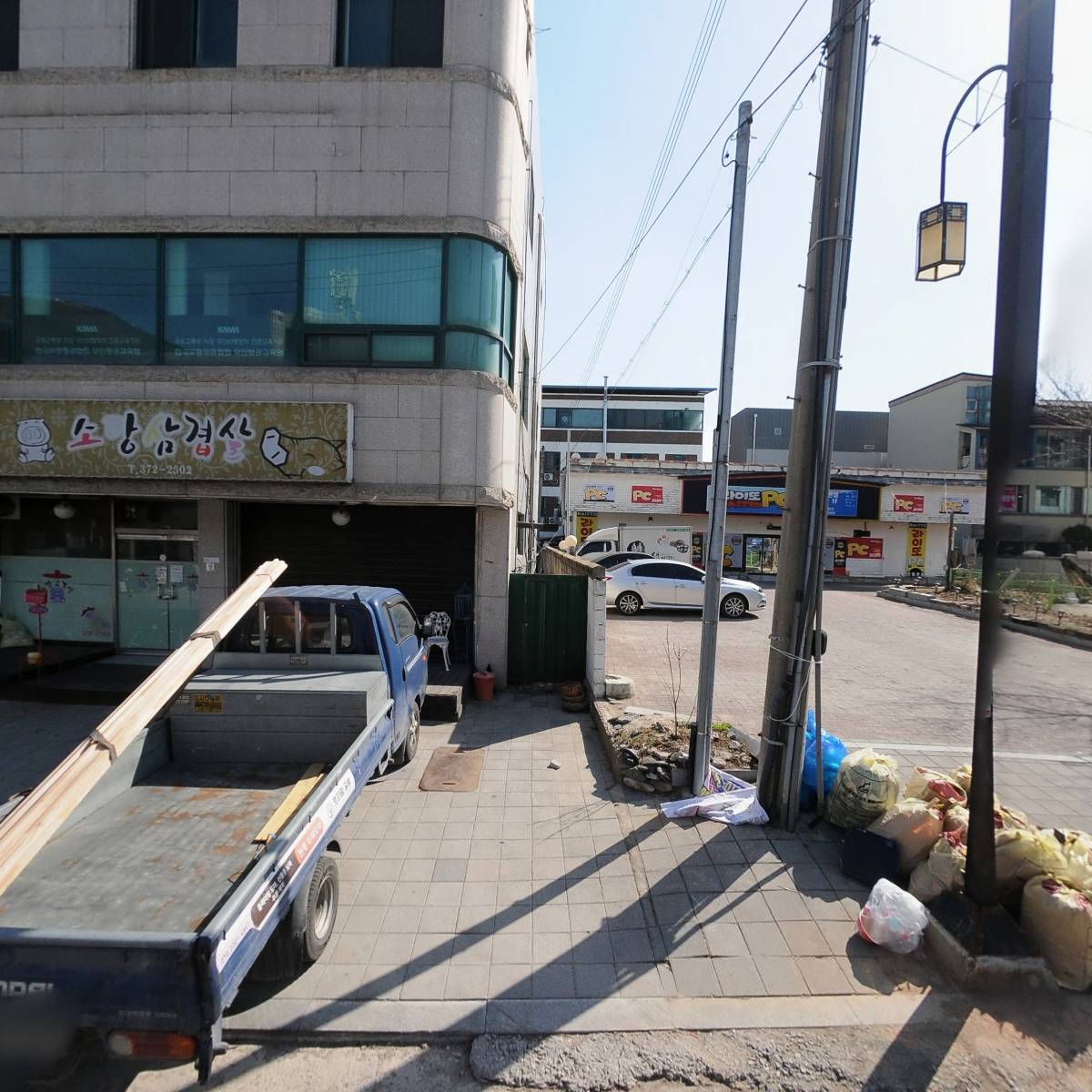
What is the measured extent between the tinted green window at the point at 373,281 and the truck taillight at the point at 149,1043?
732cm

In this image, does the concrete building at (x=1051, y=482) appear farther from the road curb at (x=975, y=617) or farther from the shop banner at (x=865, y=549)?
the shop banner at (x=865, y=549)

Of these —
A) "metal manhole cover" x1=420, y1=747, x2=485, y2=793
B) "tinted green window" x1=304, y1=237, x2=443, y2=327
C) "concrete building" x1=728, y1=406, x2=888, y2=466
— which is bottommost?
"metal manhole cover" x1=420, y1=747, x2=485, y2=793

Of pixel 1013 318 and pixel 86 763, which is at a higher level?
pixel 1013 318

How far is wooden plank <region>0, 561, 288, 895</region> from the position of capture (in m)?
2.53

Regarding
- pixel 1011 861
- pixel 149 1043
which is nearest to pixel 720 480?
pixel 1011 861

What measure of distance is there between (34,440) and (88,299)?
6.45ft

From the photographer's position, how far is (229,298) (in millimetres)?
8219

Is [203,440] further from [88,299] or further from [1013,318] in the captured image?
[1013,318]

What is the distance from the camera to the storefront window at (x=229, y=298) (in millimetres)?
8172

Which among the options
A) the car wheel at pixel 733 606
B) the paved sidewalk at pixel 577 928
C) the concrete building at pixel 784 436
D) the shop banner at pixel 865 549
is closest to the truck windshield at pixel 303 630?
the paved sidewalk at pixel 577 928

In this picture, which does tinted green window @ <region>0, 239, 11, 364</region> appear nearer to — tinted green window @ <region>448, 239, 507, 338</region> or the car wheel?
tinted green window @ <region>448, 239, 507, 338</region>

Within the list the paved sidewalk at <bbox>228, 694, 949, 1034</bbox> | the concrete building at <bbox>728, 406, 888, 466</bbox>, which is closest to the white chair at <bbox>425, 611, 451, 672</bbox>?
the paved sidewalk at <bbox>228, 694, 949, 1034</bbox>

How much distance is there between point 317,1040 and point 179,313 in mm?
8322

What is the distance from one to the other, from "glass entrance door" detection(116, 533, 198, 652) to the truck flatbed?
6085 mm
